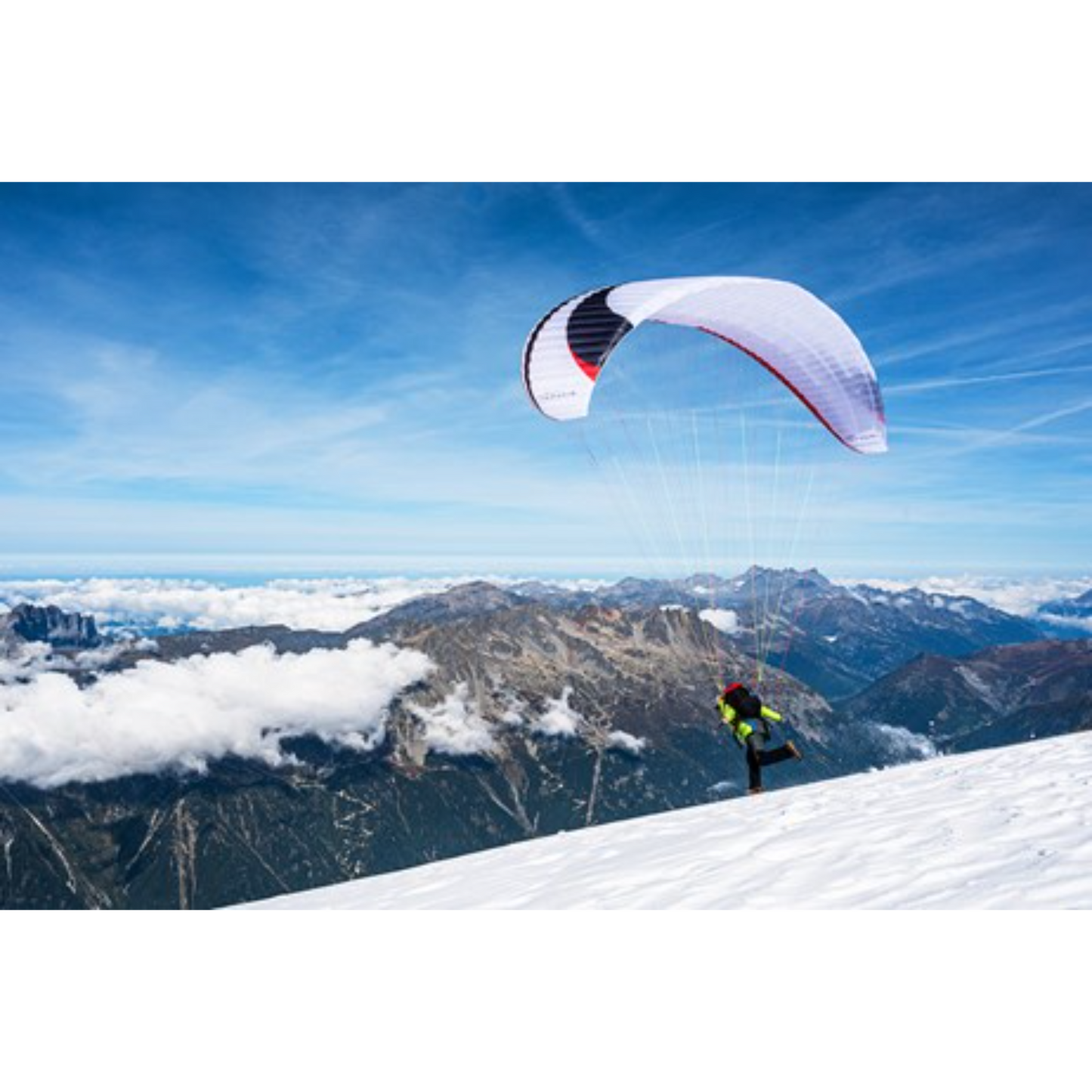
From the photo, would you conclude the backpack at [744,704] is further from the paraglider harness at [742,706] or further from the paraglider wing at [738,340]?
the paraglider wing at [738,340]

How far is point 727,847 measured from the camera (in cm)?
952

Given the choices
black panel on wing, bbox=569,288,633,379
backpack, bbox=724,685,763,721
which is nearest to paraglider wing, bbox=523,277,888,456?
black panel on wing, bbox=569,288,633,379

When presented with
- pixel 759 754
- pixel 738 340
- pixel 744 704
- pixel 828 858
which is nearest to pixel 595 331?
pixel 738 340

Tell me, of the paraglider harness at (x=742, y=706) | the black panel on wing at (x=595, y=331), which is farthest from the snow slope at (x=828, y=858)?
the black panel on wing at (x=595, y=331)

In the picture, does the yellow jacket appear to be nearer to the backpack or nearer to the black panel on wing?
the backpack

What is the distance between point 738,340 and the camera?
18.0m

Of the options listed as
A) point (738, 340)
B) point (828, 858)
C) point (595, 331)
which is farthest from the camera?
point (738, 340)

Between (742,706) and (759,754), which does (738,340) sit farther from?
(759,754)

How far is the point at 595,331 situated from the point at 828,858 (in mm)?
10851
